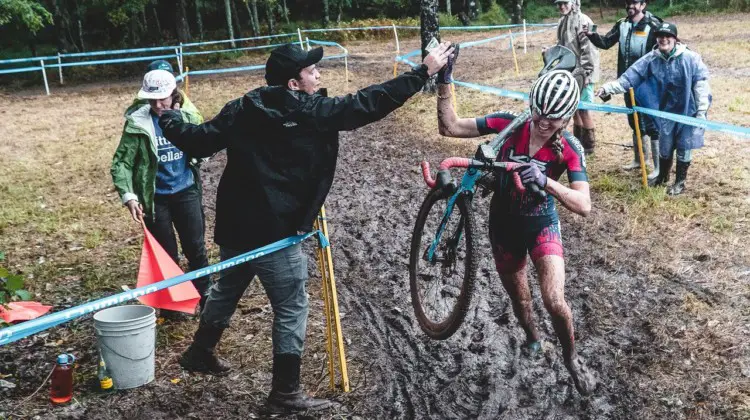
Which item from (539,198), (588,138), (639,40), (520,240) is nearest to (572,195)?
(539,198)

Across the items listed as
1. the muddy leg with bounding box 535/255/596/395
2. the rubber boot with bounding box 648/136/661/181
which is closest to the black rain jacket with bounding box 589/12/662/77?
the rubber boot with bounding box 648/136/661/181

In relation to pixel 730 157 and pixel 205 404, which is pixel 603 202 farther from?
pixel 205 404

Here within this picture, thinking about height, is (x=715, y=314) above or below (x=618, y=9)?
below

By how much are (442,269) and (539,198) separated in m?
1.17

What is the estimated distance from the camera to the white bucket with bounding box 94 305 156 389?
4762 mm

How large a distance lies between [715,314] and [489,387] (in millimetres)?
2217

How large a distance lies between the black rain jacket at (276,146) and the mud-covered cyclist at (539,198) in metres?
0.66

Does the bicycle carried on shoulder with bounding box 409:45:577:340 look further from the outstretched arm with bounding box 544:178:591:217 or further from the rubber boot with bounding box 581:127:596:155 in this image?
the rubber boot with bounding box 581:127:596:155

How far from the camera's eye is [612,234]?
7367 mm

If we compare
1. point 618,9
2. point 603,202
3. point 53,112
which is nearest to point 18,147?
point 53,112

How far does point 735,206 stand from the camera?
7.76m

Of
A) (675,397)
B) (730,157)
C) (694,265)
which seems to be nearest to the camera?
(675,397)

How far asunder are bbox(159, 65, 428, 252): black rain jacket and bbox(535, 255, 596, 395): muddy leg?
151 cm

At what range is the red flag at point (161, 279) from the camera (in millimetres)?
4914
